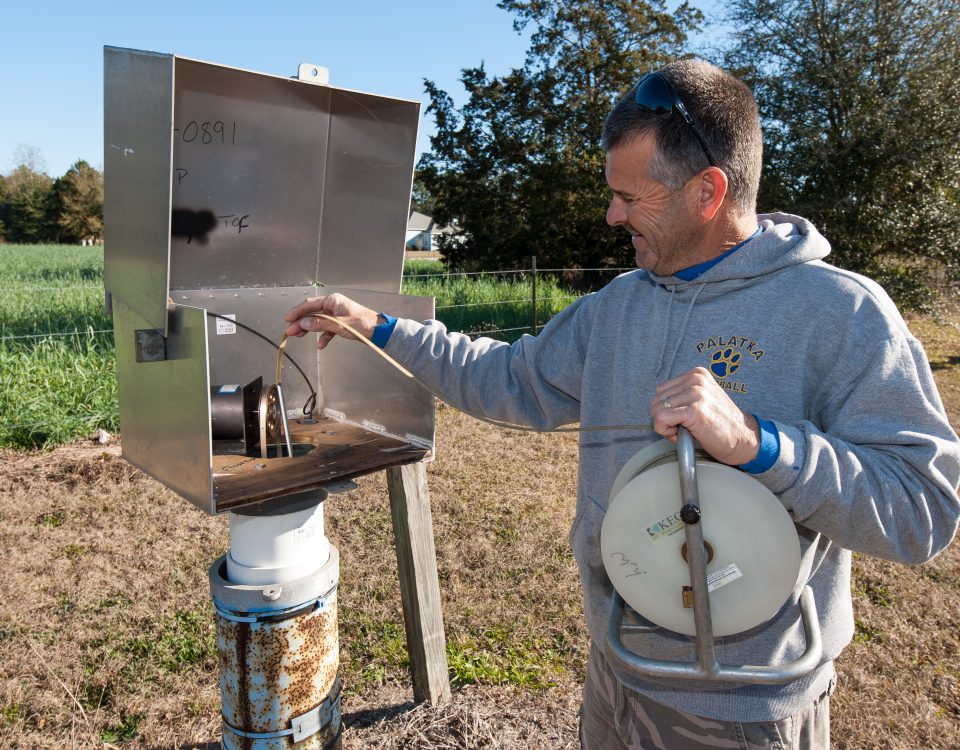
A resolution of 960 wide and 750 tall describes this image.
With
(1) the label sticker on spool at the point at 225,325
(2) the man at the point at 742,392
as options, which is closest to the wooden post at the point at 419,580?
(1) the label sticker on spool at the point at 225,325

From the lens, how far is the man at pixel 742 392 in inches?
46.4

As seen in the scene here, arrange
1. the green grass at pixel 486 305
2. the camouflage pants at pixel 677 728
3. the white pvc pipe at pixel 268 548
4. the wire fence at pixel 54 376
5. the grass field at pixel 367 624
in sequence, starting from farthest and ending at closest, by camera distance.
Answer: the green grass at pixel 486 305 < the wire fence at pixel 54 376 < the grass field at pixel 367 624 < the white pvc pipe at pixel 268 548 < the camouflage pants at pixel 677 728

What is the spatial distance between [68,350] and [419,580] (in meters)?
5.08

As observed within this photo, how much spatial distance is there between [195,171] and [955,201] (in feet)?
38.2

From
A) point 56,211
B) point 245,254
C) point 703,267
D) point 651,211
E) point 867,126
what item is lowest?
point 56,211

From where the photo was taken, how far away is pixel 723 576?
1.18 m

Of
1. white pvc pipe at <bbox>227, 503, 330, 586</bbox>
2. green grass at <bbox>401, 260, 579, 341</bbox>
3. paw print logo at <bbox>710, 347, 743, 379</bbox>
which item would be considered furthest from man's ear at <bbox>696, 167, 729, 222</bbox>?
green grass at <bbox>401, 260, 579, 341</bbox>

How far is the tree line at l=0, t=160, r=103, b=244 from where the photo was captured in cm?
5069

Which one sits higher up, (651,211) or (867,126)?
(867,126)

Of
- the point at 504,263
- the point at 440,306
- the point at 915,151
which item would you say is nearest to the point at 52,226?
the point at 504,263

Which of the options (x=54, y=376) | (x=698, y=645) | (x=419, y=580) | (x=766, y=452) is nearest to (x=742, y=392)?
(x=766, y=452)

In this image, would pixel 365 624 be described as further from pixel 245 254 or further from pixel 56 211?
pixel 56 211

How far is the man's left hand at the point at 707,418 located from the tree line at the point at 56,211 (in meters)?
57.9

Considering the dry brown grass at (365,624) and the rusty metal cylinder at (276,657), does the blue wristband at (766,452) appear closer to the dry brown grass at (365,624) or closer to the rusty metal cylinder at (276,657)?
the rusty metal cylinder at (276,657)
